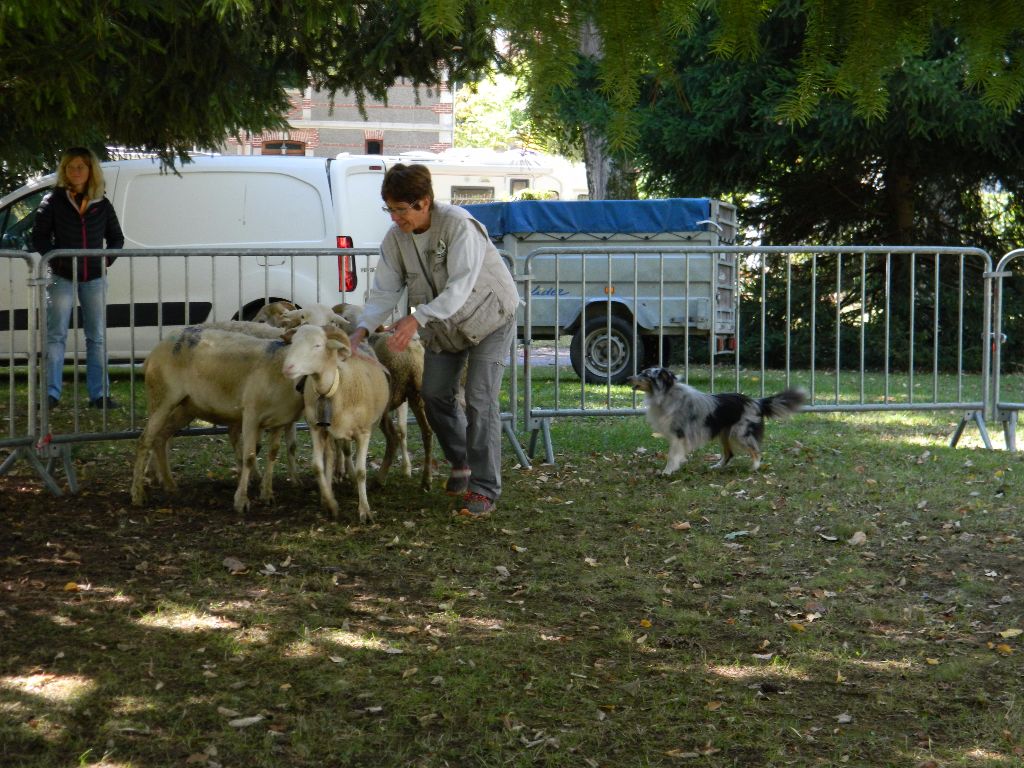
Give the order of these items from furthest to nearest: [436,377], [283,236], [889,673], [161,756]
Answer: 1. [283,236]
2. [436,377]
3. [889,673]
4. [161,756]

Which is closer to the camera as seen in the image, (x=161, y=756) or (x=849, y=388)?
(x=161, y=756)

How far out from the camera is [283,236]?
1310 centimetres

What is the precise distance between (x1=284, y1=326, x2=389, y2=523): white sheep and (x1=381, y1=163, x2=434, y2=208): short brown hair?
811mm

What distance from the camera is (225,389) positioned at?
701cm

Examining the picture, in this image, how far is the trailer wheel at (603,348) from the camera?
15492 millimetres

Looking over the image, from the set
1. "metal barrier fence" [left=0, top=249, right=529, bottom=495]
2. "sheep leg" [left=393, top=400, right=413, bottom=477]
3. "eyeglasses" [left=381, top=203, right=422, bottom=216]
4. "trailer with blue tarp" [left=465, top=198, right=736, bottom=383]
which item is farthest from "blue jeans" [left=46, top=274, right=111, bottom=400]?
"trailer with blue tarp" [left=465, top=198, right=736, bottom=383]

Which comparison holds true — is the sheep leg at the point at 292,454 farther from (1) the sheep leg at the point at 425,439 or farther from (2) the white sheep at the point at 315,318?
(1) the sheep leg at the point at 425,439

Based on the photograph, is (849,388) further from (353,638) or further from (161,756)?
(161,756)

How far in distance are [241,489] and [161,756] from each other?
353 centimetres

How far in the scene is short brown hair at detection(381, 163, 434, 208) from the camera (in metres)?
6.33

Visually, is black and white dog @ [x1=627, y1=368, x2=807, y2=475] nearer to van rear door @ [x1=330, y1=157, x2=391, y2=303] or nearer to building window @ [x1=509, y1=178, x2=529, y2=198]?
van rear door @ [x1=330, y1=157, x2=391, y2=303]

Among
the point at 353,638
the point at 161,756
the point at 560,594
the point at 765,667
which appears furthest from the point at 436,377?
the point at 161,756

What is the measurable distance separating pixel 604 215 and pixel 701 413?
7.97m

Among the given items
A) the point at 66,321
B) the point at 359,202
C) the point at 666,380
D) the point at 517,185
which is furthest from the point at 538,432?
the point at 517,185
